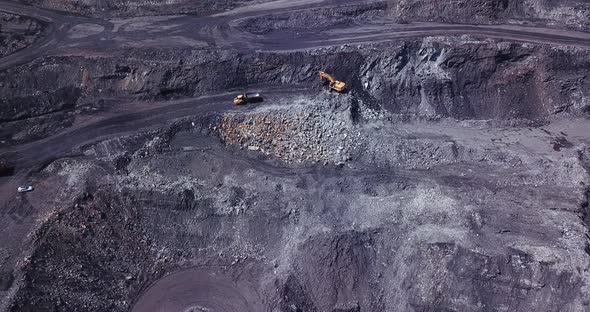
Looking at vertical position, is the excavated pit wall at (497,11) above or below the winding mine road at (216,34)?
above

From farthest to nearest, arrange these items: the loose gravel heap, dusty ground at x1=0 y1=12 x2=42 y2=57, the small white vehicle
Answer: dusty ground at x1=0 y1=12 x2=42 y2=57 < the loose gravel heap < the small white vehicle

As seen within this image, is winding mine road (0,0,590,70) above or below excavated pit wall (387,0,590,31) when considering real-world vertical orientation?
below

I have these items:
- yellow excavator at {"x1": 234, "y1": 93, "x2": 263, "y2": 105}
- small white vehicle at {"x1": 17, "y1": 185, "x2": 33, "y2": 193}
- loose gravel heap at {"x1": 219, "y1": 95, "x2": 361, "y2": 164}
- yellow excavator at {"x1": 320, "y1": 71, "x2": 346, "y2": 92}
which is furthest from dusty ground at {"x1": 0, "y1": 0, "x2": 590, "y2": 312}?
yellow excavator at {"x1": 320, "y1": 71, "x2": 346, "y2": 92}

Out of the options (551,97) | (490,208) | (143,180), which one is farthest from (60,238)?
(551,97)

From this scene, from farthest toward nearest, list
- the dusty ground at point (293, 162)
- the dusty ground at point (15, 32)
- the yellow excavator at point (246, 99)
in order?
the dusty ground at point (15, 32)
the yellow excavator at point (246, 99)
the dusty ground at point (293, 162)

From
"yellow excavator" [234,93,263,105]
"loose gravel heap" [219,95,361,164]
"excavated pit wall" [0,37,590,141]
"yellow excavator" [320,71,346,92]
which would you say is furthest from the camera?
"excavated pit wall" [0,37,590,141]

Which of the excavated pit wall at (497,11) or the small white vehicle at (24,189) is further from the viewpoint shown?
the excavated pit wall at (497,11)

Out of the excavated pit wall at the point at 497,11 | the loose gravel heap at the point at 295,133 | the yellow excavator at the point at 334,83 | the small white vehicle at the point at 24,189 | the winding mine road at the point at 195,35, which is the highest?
the excavated pit wall at the point at 497,11

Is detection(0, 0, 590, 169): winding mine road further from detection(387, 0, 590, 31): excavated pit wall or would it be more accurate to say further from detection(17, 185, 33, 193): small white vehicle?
detection(17, 185, 33, 193): small white vehicle

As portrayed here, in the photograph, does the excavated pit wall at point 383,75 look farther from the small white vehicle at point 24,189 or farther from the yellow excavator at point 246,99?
the small white vehicle at point 24,189

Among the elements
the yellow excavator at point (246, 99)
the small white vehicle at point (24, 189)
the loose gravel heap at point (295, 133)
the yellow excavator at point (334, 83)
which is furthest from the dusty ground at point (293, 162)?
the yellow excavator at point (334, 83)
